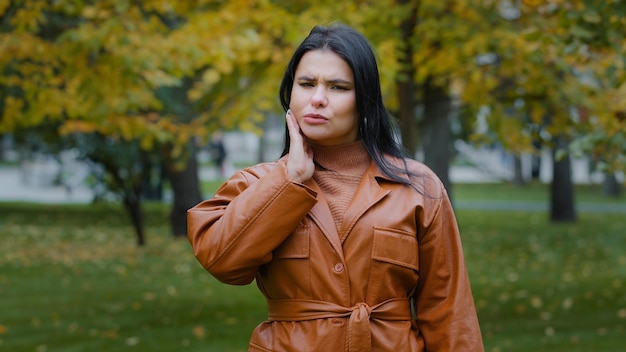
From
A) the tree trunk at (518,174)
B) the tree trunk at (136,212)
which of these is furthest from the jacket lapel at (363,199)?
the tree trunk at (518,174)

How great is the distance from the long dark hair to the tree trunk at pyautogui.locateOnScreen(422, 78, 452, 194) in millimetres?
7960

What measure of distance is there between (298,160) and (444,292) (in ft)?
1.83

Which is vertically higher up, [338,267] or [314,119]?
[314,119]

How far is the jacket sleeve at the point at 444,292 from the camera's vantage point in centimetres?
267

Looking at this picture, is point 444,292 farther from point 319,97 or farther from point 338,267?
point 319,97

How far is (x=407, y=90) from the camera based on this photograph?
8391 mm

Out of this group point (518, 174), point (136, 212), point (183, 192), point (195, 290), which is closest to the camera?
point (195, 290)

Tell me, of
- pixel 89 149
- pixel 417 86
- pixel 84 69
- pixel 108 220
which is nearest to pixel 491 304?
pixel 417 86

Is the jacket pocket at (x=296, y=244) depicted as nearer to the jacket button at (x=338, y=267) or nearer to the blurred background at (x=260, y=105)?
the jacket button at (x=338, y=267)

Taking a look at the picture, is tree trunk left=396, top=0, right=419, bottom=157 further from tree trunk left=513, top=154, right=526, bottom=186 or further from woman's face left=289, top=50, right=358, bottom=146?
tree trunk left=513, top=154, right=526, bottom=186

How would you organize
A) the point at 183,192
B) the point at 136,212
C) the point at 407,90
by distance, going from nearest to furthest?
the point at 407,90
the point at 136,212
the point at 183,192

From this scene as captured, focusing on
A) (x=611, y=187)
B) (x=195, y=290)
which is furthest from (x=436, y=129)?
(x=611, y=187)

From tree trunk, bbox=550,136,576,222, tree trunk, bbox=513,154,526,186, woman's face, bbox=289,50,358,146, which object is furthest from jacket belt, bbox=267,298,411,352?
tree trunk, bbox=513,154,526,186

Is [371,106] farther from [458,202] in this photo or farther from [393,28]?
[458,202]
